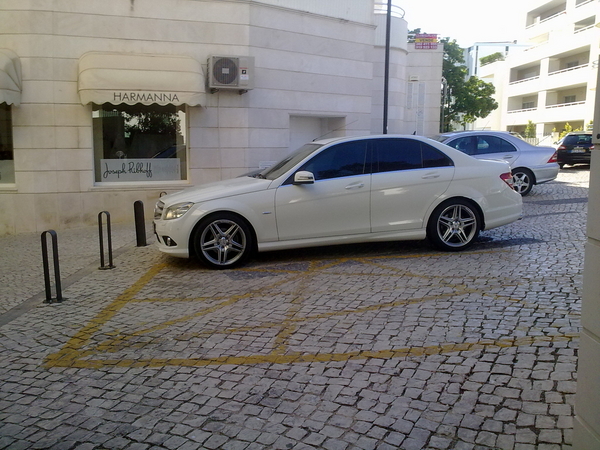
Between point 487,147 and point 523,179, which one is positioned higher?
point 487,147

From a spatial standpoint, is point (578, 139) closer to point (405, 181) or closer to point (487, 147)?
point (487, 147)

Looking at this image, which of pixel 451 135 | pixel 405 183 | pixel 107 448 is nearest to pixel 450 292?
pixel 405 183

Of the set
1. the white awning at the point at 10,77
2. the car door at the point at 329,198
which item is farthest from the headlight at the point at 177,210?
the white awning at the point at 10,77

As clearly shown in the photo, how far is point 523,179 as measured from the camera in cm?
1409

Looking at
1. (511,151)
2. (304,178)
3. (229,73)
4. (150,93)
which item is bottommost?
(304,178)

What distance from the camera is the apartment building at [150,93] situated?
38.2ft

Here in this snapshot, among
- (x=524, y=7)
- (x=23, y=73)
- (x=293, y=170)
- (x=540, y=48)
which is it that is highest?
(x=524, y=7)

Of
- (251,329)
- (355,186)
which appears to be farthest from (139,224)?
(251,329)

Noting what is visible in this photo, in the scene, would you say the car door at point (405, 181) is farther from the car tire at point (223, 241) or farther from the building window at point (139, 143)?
the building window at point (139, 143)

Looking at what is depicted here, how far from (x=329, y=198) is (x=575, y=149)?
19379mm

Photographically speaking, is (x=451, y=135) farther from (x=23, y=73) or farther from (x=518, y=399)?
(x=518, y=399)

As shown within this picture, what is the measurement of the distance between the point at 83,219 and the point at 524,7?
173 feet

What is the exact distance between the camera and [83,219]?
1225 cm

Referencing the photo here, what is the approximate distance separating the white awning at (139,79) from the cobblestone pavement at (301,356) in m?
5.00
